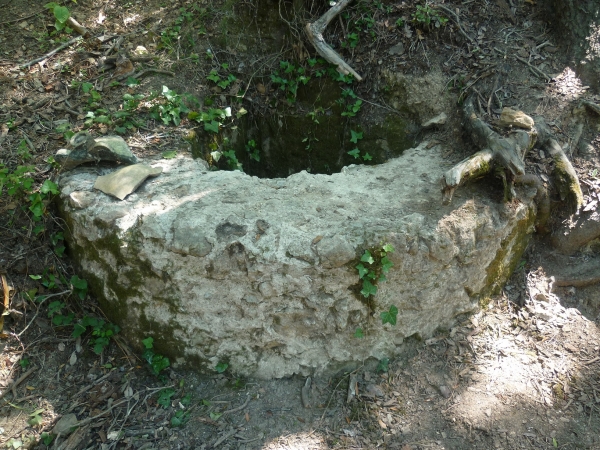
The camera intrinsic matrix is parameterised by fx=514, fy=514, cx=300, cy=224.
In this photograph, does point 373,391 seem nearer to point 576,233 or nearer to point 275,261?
point 275,261

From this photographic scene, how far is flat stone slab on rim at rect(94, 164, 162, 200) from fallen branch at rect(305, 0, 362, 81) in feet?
6.66

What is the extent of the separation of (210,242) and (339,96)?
7.59 feet

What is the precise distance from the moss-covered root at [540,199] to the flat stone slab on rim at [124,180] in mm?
2542

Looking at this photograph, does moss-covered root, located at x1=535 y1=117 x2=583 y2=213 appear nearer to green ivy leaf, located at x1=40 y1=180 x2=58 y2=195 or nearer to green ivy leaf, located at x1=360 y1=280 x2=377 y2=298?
green ivy leaf, located at x1=360 y1=280 x2=377 y2=298

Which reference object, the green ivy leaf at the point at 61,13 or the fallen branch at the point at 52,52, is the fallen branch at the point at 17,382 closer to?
the fallen branch at the point at 52,52

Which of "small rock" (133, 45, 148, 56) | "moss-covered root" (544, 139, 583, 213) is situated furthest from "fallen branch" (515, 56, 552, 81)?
"small rock" (133, 45, 148, 56)

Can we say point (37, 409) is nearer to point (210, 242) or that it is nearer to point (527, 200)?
point (210, 242)

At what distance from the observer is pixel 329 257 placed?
3.01 m

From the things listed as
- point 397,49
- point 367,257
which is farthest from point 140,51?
point 367,257

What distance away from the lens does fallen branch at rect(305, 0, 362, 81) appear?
4.59 m

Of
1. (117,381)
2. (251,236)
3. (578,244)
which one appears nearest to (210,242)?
(251,236)

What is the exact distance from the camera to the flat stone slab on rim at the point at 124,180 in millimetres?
3314

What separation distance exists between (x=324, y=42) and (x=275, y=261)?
2496 mm

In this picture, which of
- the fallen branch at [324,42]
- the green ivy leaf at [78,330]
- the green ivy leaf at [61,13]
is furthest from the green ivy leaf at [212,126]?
the green ivy leaf at [78,330]
